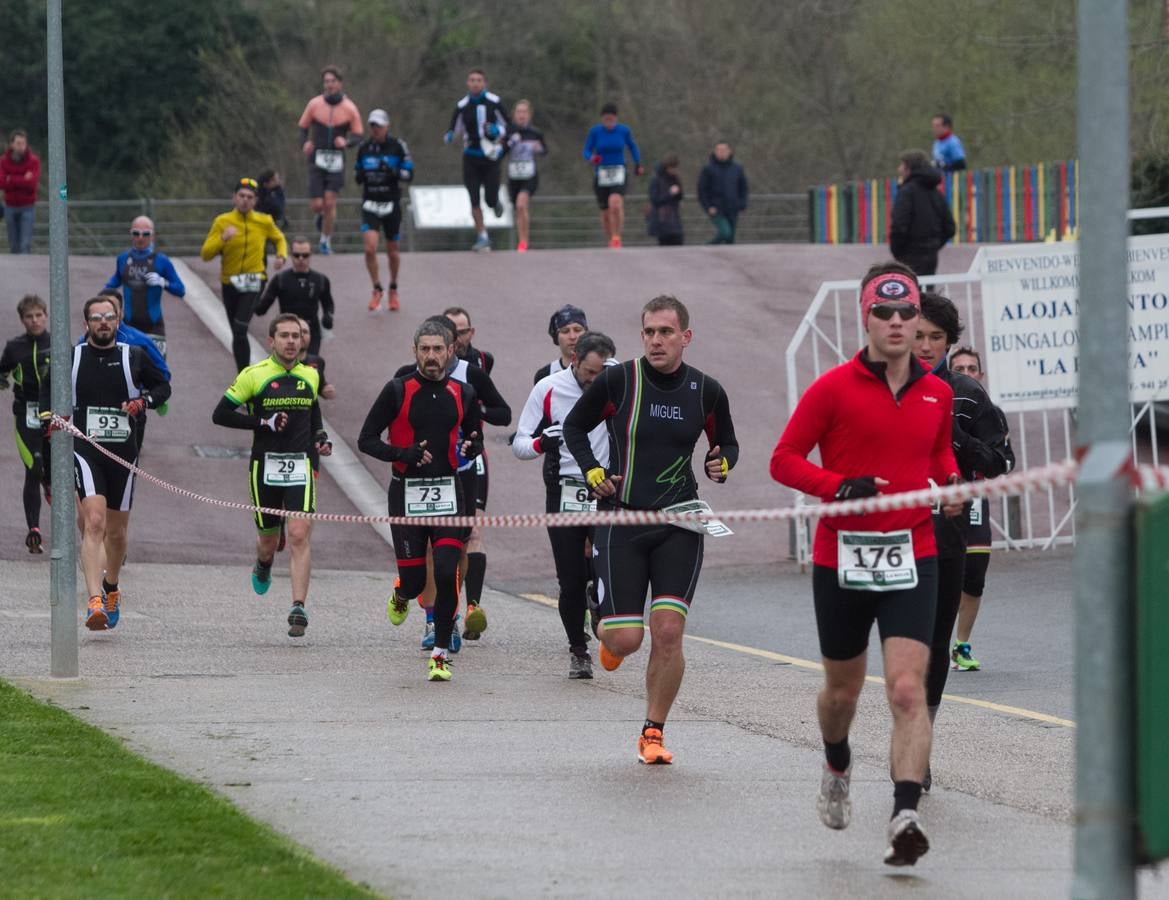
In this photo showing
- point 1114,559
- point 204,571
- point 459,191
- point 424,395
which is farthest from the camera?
point 459,191

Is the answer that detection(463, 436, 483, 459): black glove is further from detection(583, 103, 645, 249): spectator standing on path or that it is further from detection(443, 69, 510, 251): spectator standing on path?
detection(583, 103, 645, 249): spectator standing on path

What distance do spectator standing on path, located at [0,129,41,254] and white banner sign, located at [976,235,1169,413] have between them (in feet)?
49.9

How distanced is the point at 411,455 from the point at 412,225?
24236 mm

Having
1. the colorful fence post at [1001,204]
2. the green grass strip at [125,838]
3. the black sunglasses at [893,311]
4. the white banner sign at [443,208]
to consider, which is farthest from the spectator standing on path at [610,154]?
the black sunglasses at [893,311]

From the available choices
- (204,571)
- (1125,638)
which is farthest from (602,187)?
(1125,638)

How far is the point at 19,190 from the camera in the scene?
90.2 ft

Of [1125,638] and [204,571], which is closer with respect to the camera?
[1125,638]

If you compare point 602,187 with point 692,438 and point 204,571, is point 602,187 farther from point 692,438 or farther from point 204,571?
point 692,438

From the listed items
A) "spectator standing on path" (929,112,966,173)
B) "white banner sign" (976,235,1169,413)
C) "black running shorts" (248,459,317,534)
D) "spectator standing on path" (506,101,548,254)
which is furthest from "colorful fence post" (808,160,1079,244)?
"black running shorts" (248,459,317,534)

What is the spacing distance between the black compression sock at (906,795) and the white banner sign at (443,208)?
28.4m

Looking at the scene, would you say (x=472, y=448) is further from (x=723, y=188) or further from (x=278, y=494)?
(x=723, y=188)

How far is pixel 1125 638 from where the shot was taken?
13.5 feet

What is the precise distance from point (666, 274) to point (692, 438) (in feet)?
63.1

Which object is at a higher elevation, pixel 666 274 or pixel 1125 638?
pixel 666 274
